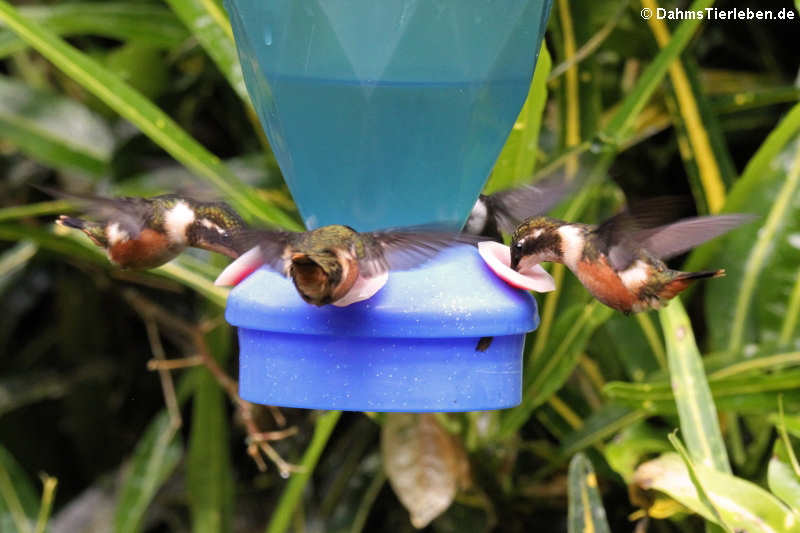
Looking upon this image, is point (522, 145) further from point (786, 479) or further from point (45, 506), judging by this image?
point (45, 506)

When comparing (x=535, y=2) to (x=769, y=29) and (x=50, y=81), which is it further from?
(x=50, y=81)

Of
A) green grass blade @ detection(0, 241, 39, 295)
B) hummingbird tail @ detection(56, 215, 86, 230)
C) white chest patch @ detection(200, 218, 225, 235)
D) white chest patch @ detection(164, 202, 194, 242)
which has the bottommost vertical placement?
green grass blade @ detection(0, 241, 39, 295)

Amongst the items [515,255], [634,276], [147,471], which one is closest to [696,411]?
[634,276]

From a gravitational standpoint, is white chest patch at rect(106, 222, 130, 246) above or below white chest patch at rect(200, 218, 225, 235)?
below

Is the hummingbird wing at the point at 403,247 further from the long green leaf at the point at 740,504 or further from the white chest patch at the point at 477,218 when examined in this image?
the long green leaf at the point at 740,504

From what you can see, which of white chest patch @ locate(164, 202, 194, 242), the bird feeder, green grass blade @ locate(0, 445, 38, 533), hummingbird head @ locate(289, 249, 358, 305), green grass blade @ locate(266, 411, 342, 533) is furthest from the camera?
green grass blade @ locate(0, 445, 38, 533)

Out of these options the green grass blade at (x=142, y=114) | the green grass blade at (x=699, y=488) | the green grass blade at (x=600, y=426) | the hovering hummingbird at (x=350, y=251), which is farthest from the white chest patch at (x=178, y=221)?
the green grass blade at (x=600, y=426)

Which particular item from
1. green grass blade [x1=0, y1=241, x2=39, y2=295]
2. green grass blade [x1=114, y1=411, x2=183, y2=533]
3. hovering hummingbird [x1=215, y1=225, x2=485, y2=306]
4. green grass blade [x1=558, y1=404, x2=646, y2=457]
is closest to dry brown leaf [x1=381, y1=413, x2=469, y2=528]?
green grass blade [x1=558, y1=404, x2=646, y2=457]

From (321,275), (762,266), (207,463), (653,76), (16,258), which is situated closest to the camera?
(321,275)

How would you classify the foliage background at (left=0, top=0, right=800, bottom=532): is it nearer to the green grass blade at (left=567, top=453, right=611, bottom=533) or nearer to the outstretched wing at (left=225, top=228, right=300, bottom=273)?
the green grass blade at (left=567, top=453, right=611, bottom=533)
